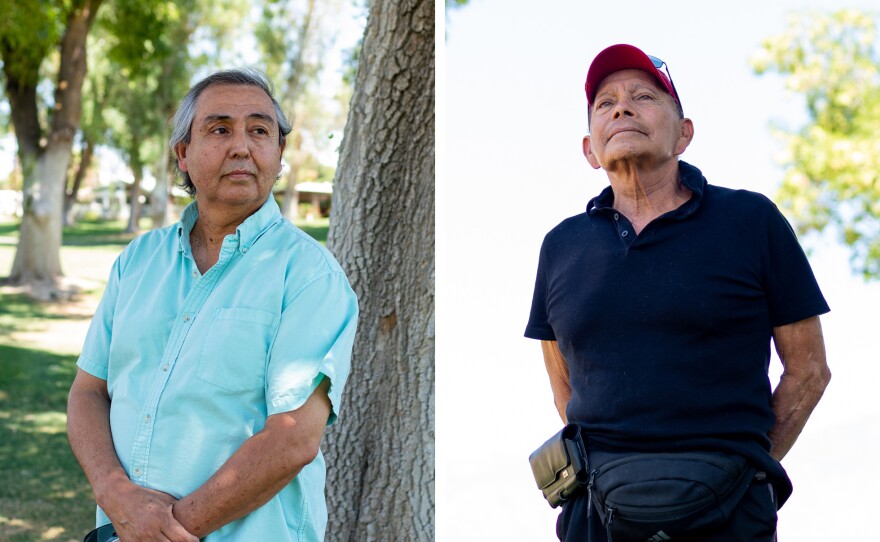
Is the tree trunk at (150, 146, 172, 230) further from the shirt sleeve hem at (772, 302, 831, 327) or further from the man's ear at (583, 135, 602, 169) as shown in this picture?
the shirt sleeve hem at (772, 302, 831, 327)

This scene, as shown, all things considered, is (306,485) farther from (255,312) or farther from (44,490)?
(44,490)

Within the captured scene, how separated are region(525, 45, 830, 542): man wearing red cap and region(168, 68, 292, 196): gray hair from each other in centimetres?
81

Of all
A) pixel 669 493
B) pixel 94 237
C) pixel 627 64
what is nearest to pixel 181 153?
pixel 627 64

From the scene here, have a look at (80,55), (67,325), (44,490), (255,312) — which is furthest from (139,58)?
(255,312)

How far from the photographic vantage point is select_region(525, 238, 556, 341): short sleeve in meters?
2.69

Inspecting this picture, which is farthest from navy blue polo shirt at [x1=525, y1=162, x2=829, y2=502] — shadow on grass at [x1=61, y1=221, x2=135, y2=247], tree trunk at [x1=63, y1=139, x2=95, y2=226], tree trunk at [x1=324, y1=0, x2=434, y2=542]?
tree trunk at [x1=63, y1=139, x2=95, y2=226]

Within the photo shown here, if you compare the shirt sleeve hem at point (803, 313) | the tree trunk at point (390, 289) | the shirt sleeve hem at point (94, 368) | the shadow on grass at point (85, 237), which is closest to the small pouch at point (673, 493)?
the shirt sleeve hem at point (803, 313)

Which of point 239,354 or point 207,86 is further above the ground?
point 207,86

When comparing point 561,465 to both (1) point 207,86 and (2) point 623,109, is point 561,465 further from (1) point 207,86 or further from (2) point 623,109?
(1) point 207,86

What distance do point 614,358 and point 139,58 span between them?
14.1 meters

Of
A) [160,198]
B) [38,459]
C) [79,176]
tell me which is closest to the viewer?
[38,459]

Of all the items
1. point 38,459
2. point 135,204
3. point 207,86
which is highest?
point 135,204

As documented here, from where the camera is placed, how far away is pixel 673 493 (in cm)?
219

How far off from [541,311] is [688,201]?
51cm
